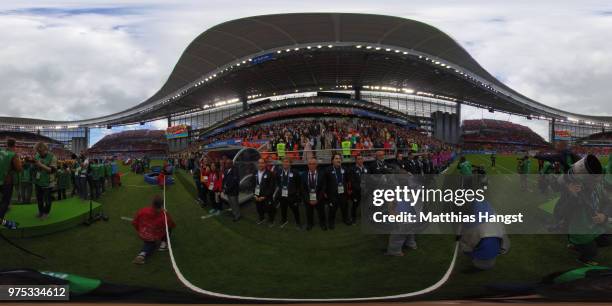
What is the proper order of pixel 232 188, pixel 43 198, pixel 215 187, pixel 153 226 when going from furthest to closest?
pixel 215 187, pixel 232 188, pixel 43 198, pixel 153 226

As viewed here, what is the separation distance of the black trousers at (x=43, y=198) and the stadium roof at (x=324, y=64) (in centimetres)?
1609

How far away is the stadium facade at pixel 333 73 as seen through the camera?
18.6m

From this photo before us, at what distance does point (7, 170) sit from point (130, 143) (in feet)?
145

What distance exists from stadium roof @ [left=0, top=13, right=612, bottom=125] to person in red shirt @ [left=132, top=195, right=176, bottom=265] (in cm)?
1663

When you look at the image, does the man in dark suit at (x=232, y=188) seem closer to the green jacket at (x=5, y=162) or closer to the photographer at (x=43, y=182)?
the photographer at (x=43, y=182)

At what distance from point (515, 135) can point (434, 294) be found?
32408 mm

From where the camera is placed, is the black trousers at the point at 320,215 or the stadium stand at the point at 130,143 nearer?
the black trousers at the point at 320,215

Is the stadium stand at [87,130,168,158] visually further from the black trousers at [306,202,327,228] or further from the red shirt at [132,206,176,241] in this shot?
the black trousers at [306,202,327,228]

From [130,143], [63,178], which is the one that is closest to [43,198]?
[63,178]

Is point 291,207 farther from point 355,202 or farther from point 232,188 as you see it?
point 232,188

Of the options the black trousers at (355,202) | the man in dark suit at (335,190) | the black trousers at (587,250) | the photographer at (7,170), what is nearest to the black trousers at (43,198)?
the photographer at (7,170)

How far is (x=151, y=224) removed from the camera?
133 inches

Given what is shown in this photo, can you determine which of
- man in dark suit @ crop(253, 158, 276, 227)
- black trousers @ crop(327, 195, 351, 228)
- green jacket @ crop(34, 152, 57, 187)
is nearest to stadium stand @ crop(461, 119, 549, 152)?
black trousers @ crop(327, 195, 351, 228)

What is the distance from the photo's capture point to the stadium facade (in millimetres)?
18578
